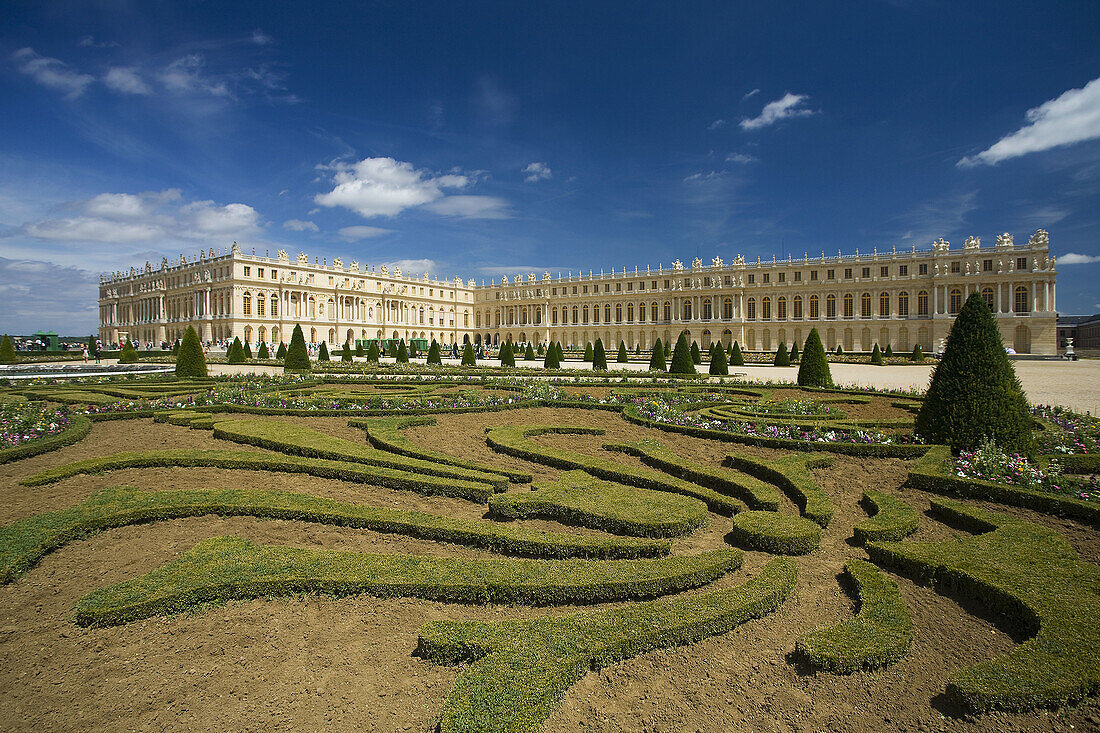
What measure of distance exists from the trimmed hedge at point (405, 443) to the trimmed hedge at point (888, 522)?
11.3 ft

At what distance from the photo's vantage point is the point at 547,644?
3320 mm

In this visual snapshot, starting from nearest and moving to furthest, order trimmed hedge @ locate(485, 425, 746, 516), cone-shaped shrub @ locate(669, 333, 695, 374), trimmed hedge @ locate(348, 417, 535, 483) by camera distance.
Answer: trimmed hedge @ locate(485, 425, 746, 516) → trimmed hedge @ locate(348, 417, 535, 483) → cone-shaped shrub @ locate(669, 333, 695, 374)

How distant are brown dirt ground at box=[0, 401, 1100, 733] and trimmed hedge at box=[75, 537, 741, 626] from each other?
0.32ft

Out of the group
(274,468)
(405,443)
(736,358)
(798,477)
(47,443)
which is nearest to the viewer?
(798,477)

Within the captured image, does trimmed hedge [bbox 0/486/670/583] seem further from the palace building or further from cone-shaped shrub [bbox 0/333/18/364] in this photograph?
the palace building

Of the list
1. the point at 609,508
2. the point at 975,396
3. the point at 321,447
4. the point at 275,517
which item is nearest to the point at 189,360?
the point at 321,447

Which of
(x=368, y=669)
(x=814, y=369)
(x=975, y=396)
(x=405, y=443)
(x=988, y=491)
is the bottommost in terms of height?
(x=368, y=669)

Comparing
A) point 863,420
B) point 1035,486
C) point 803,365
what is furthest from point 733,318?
point 1035,486

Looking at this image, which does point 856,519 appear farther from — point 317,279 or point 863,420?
point 317,279

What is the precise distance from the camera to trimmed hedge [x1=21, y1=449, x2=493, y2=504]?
20.1 feet

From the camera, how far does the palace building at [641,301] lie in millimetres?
52188

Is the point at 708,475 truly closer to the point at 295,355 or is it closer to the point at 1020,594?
the point at 1020,594

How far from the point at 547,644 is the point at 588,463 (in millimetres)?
Answer: 3661

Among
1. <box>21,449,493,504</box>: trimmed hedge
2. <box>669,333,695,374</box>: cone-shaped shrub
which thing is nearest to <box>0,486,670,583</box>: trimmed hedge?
<box>21,449,493,504</box>: trimmed hedge
